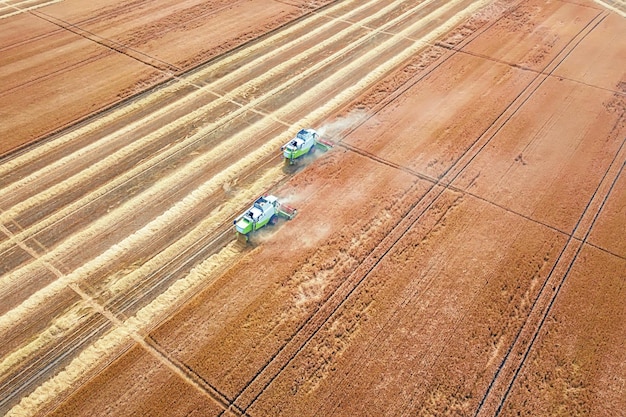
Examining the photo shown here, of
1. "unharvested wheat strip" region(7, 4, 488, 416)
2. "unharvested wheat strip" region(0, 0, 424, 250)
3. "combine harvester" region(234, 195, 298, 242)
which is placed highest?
"combine harvester" region(234, 195, 298, 242)

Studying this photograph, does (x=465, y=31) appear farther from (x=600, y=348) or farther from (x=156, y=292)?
(x=156, y=292)

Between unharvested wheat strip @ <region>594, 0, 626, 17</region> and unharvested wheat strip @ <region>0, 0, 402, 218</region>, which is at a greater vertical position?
unharvested wheat strip @ <region>594, 0, 626, 17</region>

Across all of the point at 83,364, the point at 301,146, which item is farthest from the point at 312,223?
the point at 83,364

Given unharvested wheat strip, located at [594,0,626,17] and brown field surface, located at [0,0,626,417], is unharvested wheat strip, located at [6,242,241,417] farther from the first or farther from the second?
unharvested wheat strip, located at [594,0,626,17]

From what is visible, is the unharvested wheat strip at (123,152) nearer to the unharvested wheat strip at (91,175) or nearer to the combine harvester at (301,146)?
the unharvested wheat strip at (91,175)

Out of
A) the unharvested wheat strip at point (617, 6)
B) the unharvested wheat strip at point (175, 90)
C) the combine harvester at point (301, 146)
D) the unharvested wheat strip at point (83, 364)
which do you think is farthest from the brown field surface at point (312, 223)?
the unharvested wheat strip at point (617, 6)

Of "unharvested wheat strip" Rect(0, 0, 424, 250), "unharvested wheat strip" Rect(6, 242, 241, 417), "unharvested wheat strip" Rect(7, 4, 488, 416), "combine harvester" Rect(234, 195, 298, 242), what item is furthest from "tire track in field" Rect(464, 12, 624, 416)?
"unharvested wheat strip" Rect(0, 0, 424, 250)

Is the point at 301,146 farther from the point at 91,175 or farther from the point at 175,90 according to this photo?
the point at 175,90
